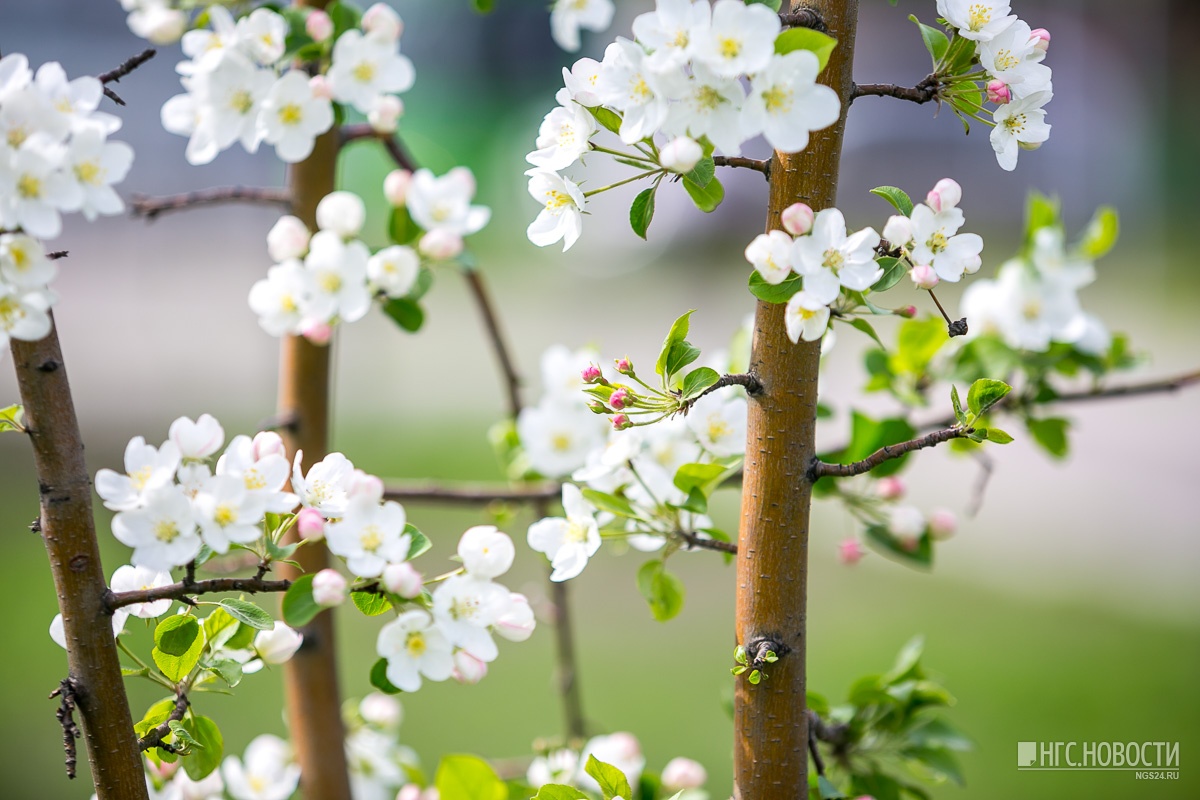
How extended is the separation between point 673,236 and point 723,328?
2405mm

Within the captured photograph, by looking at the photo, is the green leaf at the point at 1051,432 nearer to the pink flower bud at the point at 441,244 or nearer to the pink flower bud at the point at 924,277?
the pink flower bud at the point at 924,277

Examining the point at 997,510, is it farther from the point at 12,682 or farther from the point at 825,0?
the point at 825,0

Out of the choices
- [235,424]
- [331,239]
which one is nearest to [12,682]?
[235,424]

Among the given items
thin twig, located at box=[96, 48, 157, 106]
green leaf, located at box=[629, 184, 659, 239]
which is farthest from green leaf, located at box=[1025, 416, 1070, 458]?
thin twig, located at box=[96, 48, 157, 106]

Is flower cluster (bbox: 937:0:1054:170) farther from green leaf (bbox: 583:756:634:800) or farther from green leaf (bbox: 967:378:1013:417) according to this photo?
green leaf (bbox: 583:756:634:800)

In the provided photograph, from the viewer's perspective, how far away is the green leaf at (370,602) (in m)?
0.49

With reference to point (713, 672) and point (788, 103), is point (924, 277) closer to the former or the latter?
point (788, 103)

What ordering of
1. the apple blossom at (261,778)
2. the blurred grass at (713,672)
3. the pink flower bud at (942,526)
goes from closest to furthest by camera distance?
the apple blossom at (261,778) < the pink flower bud at (942,526) < the blurred grass at (713,672)

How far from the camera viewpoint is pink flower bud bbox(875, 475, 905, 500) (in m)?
0.82

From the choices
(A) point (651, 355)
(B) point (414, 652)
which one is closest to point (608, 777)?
(B) point (414, 652)

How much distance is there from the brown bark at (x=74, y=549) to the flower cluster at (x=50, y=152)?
72 millimetres

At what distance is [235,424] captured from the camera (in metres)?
3.61

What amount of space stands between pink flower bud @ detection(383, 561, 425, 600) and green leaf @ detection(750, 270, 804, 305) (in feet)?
0.66

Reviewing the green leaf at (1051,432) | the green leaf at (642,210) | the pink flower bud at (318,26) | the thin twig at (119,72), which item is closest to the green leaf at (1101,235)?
the green leaf at (1051,432)
